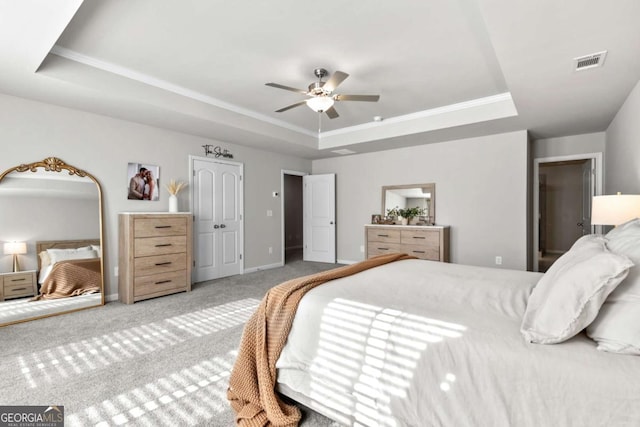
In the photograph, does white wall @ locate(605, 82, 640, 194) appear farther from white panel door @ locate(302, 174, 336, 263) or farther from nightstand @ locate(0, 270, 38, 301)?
nightstand @ locate(0, 270, 38, 301)

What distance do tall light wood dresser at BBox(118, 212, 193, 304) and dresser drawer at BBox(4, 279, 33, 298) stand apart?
849mm

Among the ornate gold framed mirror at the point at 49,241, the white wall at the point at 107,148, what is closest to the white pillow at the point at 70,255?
the ornate gold framed mirror at the point at 49,241

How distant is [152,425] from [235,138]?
406cm

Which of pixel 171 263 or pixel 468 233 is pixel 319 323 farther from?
pixel 468 233

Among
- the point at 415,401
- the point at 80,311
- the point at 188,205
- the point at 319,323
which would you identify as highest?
the point at 188,205

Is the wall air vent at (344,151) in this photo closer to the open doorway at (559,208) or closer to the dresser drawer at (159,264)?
the dresser drawer at (159,264)

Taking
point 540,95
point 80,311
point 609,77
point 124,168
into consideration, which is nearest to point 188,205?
point 124,168

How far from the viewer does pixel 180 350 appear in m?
2.51

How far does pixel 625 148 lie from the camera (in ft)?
11.1

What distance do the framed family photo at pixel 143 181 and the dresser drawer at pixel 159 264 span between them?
863 millimetres

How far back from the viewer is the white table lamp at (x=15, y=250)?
3.15 meters

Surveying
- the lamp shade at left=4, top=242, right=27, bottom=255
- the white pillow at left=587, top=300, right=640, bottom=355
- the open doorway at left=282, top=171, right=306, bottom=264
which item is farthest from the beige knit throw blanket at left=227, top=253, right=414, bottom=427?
the open doorway at left=282, top=171, right=306, bottom=264

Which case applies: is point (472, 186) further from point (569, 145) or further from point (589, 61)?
point (589, 61)

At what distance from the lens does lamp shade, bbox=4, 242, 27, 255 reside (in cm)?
315
